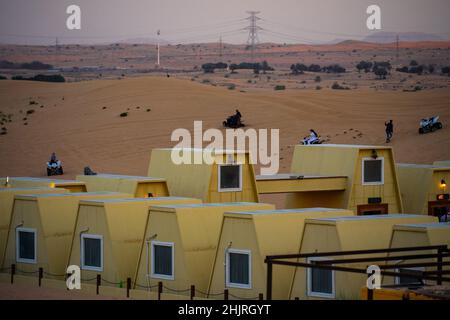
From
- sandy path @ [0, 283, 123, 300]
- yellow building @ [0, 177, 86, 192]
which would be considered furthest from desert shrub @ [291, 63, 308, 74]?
sandy path @ [0, 283, 123, 300]

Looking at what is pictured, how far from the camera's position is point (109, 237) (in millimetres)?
28219

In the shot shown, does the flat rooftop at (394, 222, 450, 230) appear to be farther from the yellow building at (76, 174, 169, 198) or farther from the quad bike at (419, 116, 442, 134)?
the quad bike at (419, 116, 442, 134)

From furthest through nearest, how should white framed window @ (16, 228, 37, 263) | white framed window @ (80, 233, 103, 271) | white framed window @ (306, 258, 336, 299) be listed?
white framed window @ (16, 228, 37, 263), white framed window @ (80, 233, 103, 271), white framed window @ (306, 258, 336, 299)

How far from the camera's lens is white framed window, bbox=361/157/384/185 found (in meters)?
36.5

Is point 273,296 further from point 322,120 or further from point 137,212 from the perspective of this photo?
point 322,120

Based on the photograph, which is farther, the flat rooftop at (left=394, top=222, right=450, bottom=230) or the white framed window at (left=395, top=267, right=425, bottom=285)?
the flat rooftop at (left=394, top=222, right=450, bottom=230)

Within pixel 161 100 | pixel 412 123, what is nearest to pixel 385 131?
pixel 412 123

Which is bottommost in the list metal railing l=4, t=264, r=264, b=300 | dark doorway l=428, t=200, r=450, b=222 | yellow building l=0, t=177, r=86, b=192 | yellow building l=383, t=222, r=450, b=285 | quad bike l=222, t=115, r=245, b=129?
metal railing l=4, t=264, r=264, b=300

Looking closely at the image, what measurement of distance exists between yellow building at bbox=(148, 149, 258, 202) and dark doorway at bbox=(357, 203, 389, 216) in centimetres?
350

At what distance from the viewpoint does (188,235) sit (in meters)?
27.1

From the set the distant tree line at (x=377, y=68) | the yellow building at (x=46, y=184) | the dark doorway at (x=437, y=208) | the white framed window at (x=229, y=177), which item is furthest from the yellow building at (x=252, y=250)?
the distant tree line at (x=377, y=68)

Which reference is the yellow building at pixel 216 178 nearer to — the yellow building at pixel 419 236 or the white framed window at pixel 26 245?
the white framed window at pixel 26 245
